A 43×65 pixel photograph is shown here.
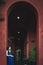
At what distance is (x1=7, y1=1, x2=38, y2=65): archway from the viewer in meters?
16.5

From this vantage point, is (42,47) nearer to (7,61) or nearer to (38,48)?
(38,48)

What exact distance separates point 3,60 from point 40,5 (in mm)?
2957

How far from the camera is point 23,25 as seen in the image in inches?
1129

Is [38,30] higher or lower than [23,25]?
lower

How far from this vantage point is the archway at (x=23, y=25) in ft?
54.2

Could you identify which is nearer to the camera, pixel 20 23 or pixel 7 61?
pixel 7 61

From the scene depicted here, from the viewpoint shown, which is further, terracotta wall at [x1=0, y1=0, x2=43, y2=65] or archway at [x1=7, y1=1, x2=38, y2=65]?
archway at [x1=7, y1=1, x2=38, y2=65]

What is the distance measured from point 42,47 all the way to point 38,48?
0.20 m

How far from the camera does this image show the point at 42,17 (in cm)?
1480

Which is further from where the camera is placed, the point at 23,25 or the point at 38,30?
the point at 23,25

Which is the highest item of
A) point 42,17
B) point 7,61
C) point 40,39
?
point 42,17

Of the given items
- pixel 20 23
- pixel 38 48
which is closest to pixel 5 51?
pixel 38 48

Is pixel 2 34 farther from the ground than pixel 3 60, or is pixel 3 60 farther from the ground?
pixel 2 34

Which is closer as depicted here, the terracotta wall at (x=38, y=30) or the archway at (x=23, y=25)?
the terracotta wall at (x=38, y=30)
